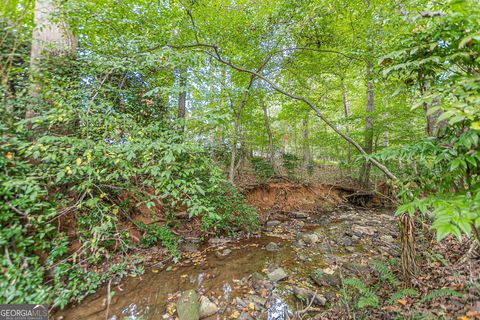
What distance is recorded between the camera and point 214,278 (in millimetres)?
3162

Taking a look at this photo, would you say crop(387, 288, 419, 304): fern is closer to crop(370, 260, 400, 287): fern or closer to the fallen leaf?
the fallen leaf

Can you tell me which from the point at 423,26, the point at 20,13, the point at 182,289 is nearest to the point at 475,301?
the point at 423,26

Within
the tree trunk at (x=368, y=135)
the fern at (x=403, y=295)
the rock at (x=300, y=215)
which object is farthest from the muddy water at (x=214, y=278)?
the tree trunk at (x=368, y=135)

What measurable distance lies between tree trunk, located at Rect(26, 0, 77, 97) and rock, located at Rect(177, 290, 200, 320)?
3388 mm

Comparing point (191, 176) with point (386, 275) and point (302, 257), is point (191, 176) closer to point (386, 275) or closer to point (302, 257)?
point (302, 257)

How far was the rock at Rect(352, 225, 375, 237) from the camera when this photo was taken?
4719 mm

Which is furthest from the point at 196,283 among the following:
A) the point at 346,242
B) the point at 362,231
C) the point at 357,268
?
the point at 362,231

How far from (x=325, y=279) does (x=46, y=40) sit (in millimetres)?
5800

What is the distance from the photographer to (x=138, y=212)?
13.4 feet

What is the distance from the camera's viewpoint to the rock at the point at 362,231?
472cm

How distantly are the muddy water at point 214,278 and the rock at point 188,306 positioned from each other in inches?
6.1

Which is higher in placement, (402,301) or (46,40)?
(46,40)

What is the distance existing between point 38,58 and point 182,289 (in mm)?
4070

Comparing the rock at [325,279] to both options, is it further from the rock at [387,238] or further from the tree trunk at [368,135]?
the tree trunk at [368,135]
